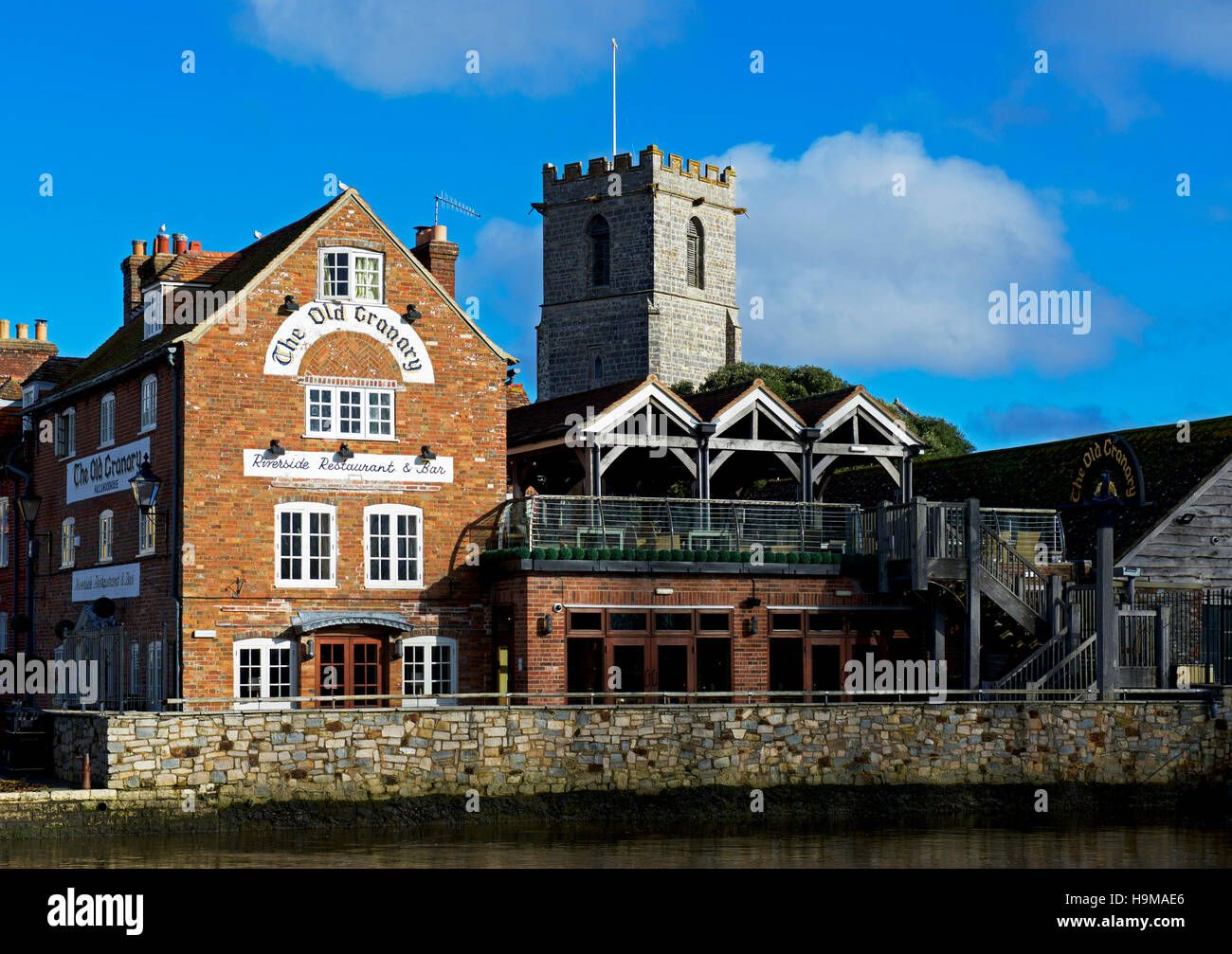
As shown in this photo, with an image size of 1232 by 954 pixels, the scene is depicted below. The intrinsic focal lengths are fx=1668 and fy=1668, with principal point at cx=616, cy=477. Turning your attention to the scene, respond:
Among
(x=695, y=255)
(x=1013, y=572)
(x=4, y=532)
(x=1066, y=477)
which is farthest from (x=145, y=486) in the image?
(x=695, y=255)

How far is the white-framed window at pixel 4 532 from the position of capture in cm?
4266

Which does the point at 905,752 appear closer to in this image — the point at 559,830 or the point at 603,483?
the point at 559,830

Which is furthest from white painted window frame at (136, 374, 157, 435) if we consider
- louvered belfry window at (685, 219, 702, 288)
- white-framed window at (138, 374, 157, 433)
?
louvered belfry window at (685, 219, 702, 288)

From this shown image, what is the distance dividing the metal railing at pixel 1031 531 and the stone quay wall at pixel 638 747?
542 centimetres

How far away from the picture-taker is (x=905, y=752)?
3061 centimetres

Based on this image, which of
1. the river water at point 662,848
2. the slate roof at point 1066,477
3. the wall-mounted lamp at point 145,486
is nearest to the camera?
the river water at point 662,848

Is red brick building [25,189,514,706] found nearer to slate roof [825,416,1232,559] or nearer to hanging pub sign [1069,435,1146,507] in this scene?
slate roof [825,416,1232,559]

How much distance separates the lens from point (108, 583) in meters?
35.8

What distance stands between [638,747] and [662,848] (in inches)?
143

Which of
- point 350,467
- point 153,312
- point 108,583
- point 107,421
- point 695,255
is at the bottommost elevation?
point 108,583

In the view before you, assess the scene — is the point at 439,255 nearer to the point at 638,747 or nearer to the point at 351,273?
the point at 351,273

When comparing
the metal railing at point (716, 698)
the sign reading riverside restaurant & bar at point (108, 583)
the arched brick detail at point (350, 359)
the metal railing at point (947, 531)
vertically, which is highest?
the arched brick detail at point (350, 359)

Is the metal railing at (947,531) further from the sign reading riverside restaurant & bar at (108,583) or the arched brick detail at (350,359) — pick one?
the sign reading riverside restaurant & bar at (108,583)

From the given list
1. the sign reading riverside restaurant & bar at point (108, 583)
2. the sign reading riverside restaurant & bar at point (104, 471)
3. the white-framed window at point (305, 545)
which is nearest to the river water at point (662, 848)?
the white-framed window at point (305, 545)
